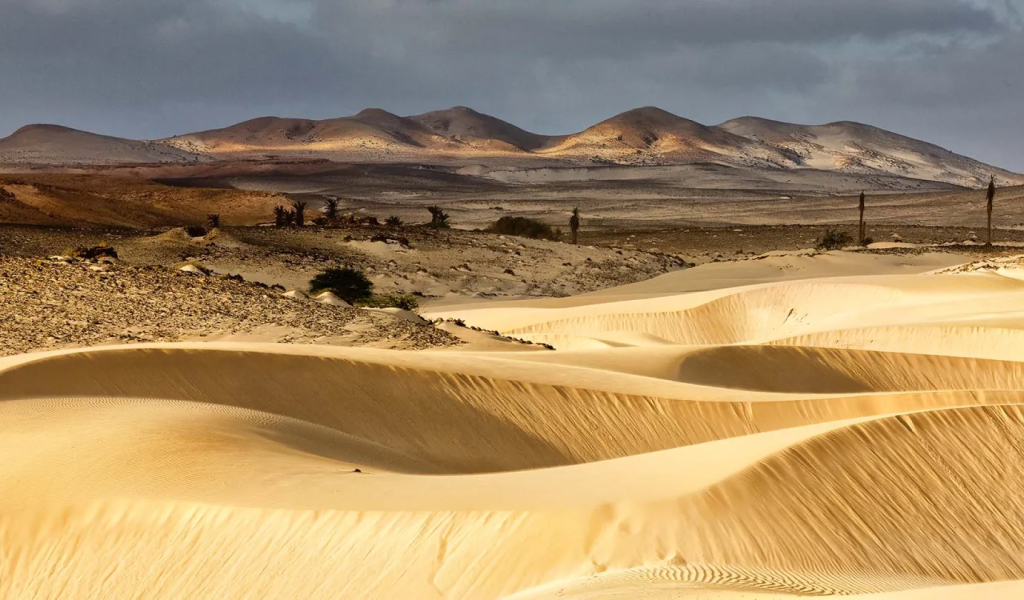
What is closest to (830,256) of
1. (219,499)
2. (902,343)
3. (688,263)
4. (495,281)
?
(688,263)

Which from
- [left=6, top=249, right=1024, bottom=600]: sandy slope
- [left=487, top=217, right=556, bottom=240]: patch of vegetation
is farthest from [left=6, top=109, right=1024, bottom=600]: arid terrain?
[left=487, top=217, right=556, bottom=240]: patch of vegetation

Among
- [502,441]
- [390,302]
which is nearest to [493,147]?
[390,302]

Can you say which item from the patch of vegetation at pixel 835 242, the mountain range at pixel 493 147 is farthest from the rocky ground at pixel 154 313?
the mountain range at pixel 493 147

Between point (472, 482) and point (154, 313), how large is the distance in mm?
10920

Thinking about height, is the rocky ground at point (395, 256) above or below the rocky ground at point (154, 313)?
below

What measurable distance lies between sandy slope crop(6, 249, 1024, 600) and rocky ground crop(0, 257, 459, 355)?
3.32 metres

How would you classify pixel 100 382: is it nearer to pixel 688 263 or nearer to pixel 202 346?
pixel 202 346

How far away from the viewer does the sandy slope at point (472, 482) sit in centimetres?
668

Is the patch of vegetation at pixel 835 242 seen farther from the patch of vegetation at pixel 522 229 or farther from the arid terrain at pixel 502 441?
the arid terrain at pixel 502 441

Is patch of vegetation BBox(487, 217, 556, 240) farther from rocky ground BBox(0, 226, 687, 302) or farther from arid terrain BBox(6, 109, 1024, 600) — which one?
arid terrain BBox(6, 109, 1024, 600)

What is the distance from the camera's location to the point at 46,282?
60.6 feet

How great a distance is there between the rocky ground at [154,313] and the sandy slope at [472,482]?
3323mm

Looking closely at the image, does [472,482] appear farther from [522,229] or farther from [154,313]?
[522,229]

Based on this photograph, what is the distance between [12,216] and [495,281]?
789 inches
